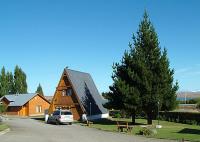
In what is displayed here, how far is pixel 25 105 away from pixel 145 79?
39.1 meters

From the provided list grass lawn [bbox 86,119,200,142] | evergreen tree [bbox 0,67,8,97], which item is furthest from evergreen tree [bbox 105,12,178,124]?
evergreen tree [bbox 0,67,8,97]

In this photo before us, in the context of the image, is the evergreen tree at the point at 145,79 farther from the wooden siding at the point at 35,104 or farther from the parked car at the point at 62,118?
the wooden siding at the point at 35,104

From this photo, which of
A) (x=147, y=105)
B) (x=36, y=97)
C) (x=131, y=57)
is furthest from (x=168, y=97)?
(x=36, y=97)

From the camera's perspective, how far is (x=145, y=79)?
46.2 metres

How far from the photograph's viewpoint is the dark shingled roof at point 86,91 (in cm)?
5728

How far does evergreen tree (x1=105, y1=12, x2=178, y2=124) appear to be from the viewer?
46.0 metres

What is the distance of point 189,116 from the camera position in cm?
5378

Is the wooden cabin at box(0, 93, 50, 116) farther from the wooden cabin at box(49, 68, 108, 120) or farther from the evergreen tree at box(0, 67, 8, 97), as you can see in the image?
the evergreen tree at box(0, 67, 8, 97)

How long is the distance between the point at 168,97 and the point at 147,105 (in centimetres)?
298

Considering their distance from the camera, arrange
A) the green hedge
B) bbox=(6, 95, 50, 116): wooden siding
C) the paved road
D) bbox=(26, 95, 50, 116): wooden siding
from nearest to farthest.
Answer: the paved road, the green hedge, bbox=(26, 95, 50, 116): wooden siding, bbox=(6, 95, 50, 116): wooden siding

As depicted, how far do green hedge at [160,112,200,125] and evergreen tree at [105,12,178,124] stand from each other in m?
6.54

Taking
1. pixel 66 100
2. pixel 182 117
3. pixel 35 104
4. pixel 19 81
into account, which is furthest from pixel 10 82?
pixel 182 117

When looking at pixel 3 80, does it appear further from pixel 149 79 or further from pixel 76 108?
pixel 149 79

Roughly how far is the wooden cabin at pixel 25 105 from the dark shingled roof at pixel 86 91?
18.6 metres
